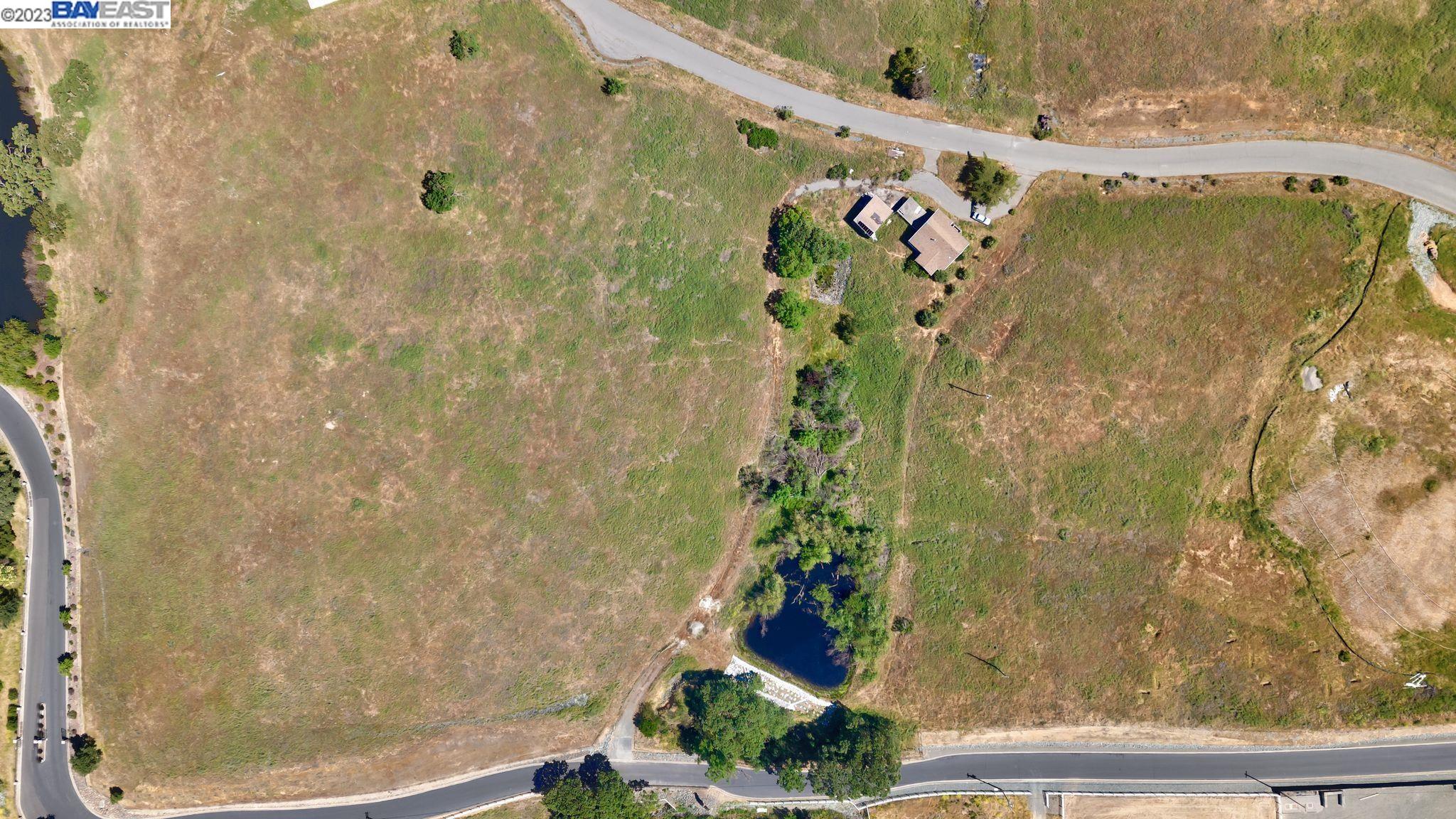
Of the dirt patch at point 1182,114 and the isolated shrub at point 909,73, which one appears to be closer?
the isolated shrub at point 909,73

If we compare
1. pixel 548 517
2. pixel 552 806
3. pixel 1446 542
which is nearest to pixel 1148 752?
pixel 1446 542

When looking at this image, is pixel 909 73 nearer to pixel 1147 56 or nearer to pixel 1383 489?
pixel 1147 56

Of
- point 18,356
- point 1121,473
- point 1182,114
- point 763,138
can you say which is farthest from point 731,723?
point 18,356

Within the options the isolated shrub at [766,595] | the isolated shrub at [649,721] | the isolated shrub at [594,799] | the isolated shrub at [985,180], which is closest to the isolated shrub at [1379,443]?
the isolated shrub at [985,180]

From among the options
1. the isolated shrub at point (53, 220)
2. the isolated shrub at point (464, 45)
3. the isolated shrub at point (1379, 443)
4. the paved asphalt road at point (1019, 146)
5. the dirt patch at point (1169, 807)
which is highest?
the isolated shrub at point (464, 45)

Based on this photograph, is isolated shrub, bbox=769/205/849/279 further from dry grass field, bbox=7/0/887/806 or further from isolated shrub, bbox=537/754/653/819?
isolated shrub, bbox=537/754/653/819

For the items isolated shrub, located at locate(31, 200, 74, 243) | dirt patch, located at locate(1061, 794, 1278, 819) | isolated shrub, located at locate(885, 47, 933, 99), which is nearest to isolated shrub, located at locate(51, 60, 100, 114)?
isolated shrub, located at locate(31, 200, 74, 243)

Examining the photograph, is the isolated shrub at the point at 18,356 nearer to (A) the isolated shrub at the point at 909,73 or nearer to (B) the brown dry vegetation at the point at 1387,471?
(A) the isolated shrub at the point at 909,73
